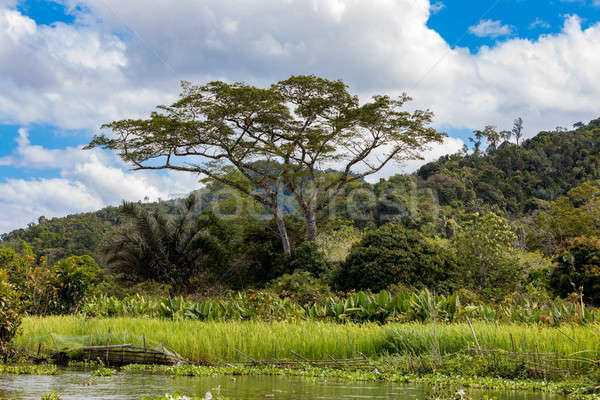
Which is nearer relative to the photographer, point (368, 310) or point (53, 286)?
point (368, 310)

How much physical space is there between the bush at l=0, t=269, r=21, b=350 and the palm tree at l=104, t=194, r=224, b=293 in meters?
13.0

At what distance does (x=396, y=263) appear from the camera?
14.4 meters

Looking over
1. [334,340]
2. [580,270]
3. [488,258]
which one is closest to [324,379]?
[334,340]

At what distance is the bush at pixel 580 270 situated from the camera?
12.8 meters

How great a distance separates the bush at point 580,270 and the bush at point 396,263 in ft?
8.74

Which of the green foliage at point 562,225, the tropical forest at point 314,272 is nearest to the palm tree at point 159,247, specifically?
the tropical forest at point 314,272

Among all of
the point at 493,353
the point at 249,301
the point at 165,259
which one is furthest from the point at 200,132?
the point at 493,353

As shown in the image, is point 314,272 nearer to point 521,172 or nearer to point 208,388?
point 208,388

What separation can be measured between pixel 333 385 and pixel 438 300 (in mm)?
4406

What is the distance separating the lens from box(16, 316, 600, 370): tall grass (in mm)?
5723

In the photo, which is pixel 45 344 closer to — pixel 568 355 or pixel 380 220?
pixel 568 355

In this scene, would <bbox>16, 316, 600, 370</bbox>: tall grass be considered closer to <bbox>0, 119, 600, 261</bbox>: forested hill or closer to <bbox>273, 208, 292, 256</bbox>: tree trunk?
<bbox>273, 208, 292, 256</bbox>: tree trunk

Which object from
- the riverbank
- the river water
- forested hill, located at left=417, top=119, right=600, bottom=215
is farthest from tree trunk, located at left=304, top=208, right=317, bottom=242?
forested hill, located at left=417, top=119, right=600, bottom=215

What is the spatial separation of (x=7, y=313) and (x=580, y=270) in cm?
1245
